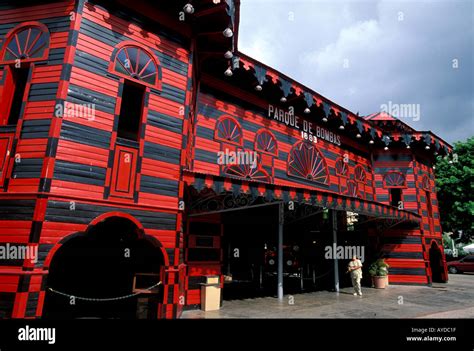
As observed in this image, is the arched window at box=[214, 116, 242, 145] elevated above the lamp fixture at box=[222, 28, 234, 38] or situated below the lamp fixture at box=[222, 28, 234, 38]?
below

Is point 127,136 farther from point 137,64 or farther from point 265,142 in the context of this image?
point 265,142

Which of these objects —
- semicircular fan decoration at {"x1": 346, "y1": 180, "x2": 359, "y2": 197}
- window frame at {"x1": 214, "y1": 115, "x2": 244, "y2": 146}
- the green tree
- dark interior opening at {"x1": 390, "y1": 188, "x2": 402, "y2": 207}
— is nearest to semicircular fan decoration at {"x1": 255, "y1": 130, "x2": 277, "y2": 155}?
window frame at {"x1": 214, "y1": 115, "x2": 244, "y2": 146}

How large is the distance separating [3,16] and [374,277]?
18526 mm

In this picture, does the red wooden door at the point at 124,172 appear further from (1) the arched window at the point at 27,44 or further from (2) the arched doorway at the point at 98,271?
(1) the arched window at the point at 27,44

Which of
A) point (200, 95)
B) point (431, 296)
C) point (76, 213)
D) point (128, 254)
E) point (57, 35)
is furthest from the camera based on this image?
point (431, 296)

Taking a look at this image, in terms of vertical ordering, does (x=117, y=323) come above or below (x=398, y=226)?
below

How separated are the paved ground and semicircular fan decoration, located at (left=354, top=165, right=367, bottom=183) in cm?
701

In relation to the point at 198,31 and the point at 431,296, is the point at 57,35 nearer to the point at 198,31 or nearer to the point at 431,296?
the point at 198,31

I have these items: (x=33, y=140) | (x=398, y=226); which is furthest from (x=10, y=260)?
(x=398, y=226)

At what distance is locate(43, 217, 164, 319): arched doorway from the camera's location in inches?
359

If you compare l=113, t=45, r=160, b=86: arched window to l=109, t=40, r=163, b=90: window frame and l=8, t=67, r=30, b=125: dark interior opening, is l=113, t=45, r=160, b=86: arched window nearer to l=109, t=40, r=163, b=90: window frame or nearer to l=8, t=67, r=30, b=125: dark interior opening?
l=109, t=40, r=163, b=90: window frame

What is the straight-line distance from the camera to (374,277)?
600 inches

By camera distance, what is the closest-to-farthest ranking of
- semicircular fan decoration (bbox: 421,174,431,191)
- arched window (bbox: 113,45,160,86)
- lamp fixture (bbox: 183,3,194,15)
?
arched window (bbox: 113,45,160,86) → lamp fixture (bbox: 183,3,194,15) → semicircular fan decoration (bbox: 421,174,431,191)

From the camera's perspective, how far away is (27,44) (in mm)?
7496
